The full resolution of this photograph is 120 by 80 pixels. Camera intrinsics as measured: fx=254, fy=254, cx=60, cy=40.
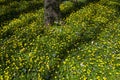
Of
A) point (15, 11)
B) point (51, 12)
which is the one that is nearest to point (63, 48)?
point (51, 12)

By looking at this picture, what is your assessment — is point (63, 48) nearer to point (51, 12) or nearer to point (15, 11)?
point (51, 12)

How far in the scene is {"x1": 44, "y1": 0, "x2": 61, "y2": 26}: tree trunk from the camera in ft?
55.1

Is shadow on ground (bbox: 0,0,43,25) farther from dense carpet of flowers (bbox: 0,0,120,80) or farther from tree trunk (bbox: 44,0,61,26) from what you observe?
tree trunk (bbox: 44,0,61,26)

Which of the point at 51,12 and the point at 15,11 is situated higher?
the point at 51,12

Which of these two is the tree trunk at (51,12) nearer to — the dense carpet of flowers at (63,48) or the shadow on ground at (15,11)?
the dense carpet of flowers at (63,48)

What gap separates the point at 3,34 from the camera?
625 inches

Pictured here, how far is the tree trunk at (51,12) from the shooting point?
1680cm

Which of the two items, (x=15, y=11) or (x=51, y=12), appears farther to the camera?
(x=15, y=11)

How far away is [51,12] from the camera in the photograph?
55.7 ft

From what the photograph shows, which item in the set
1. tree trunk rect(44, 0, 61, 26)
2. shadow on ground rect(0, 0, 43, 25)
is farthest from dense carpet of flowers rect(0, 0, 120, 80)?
shadow on ground rect(0, 0, 43, 25)

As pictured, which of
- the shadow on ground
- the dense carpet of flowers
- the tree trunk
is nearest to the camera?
the dense carpet of flowers

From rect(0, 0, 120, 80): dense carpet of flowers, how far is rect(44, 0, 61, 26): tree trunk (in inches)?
23.9

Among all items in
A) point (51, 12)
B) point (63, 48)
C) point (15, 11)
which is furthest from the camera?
point (15, 11)

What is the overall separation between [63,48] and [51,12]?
14.8 ft
